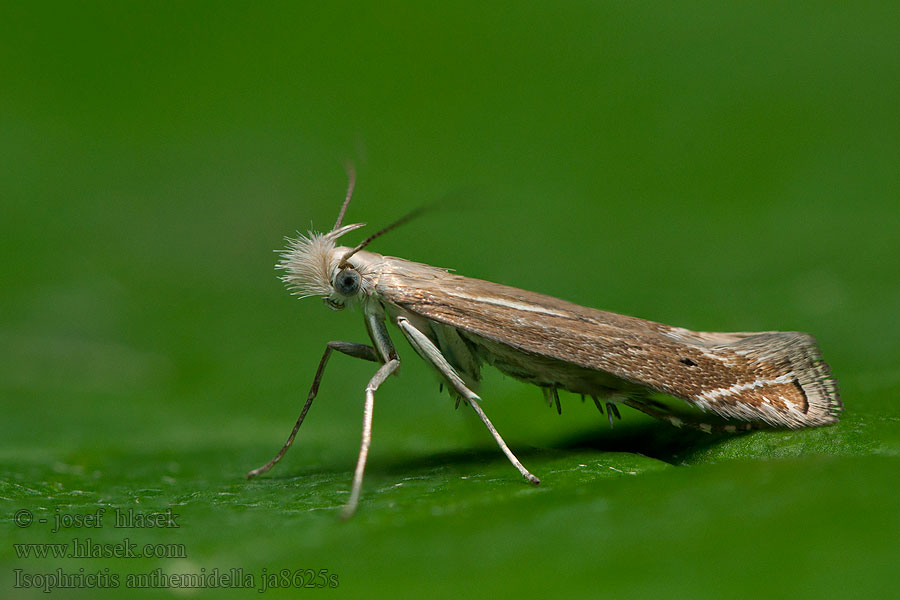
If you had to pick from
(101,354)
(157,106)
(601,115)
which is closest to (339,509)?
(101,354)

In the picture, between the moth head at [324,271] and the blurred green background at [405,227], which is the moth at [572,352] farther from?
the blurred green background at [405,227]

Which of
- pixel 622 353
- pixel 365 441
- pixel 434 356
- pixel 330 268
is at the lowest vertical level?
pixel 365 441

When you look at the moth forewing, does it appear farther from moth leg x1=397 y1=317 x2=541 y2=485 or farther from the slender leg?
the slender leg

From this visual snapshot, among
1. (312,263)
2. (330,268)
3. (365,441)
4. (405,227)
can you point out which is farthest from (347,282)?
(405,227)

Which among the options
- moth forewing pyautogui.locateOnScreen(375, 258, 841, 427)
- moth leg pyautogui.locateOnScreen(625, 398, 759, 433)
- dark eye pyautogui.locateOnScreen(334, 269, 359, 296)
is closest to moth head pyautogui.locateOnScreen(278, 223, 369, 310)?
dark eye pyautogui.locateOnScreen(334, 269, 359, 296)

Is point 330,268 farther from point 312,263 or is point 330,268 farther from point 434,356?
point 434,356

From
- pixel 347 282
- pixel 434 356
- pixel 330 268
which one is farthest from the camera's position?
pixel 330 268

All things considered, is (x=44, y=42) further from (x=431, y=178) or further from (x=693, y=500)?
(x=693, y=500)
